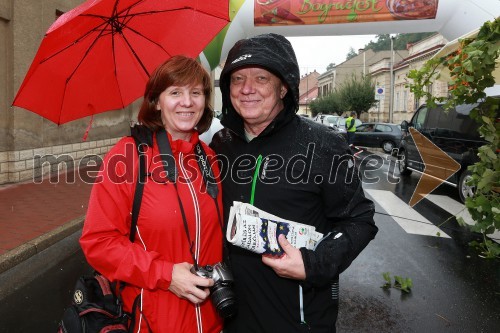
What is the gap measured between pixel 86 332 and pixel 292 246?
859mm

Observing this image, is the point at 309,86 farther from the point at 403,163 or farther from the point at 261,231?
the point at 261,231

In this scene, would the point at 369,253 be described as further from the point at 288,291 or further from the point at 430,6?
the point at 430,6

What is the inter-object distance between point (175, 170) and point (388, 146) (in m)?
19.0

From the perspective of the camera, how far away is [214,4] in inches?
100.0

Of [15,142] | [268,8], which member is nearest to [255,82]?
[268,8]

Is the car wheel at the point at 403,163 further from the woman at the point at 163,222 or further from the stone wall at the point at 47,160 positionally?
the woman at the point at 163,222

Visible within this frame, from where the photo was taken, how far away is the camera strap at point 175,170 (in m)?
1.56

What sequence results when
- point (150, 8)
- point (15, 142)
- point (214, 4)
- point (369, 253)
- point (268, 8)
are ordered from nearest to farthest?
point (150, 8)
point (214, 4)
point (369, 253)
point (268, 8)
point (15, 142)

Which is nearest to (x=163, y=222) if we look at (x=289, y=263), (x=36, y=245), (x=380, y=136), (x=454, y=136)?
(x=289, y=263)

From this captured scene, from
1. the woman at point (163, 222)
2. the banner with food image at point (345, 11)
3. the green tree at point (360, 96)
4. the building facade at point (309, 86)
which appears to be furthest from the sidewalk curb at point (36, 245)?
the building facade at point (309, 86)

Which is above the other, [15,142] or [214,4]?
[214,4]

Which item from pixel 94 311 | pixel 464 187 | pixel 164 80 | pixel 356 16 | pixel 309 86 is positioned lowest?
pixel 464 187

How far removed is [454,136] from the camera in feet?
26.6

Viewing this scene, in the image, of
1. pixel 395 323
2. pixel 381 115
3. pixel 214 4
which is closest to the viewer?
pixel 214 4
